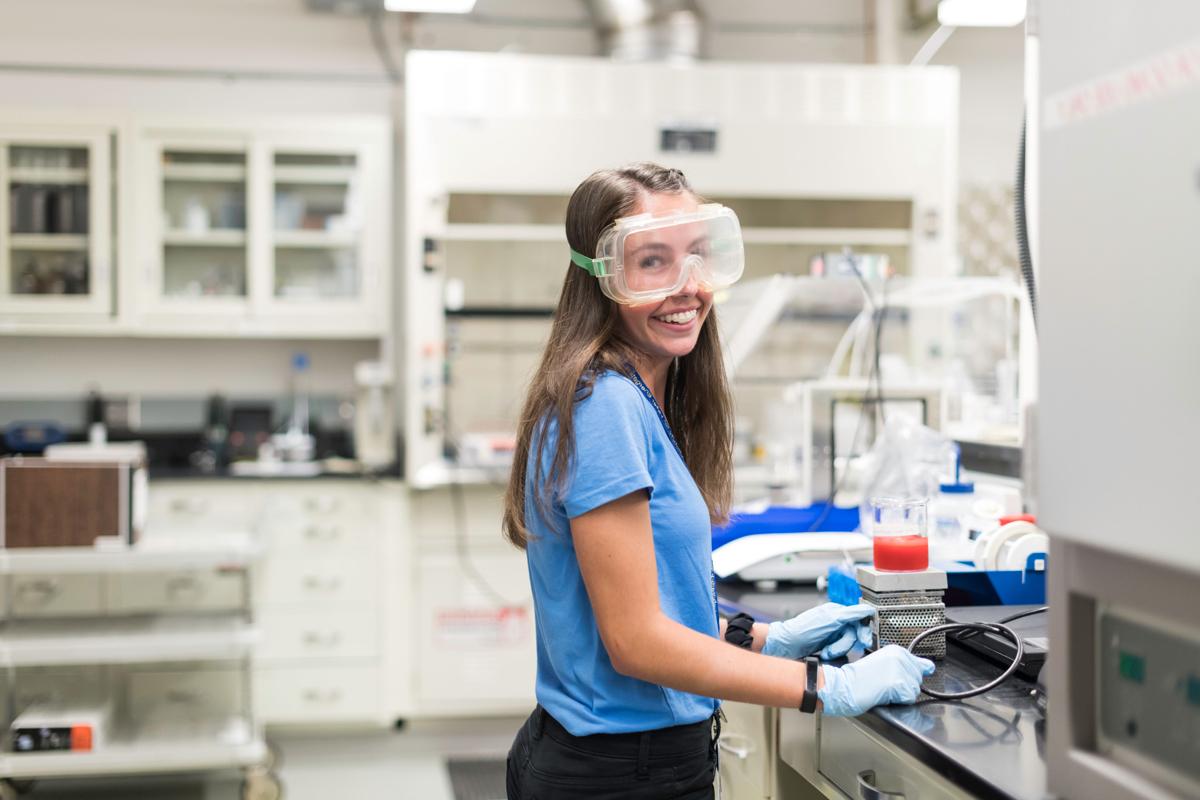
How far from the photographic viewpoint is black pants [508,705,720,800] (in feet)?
3.90

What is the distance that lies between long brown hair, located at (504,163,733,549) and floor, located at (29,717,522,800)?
6.69 feet

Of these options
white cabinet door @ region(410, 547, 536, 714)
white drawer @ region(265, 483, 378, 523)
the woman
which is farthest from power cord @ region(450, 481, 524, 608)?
the woman

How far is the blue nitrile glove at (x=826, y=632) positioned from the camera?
133cm

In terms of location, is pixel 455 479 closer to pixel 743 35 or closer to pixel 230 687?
pixel 230 687

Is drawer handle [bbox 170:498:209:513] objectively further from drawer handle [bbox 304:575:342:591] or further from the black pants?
the black pants

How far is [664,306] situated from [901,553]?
17.1 inches

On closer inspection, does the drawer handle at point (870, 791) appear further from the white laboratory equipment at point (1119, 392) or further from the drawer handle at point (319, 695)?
the drawer handle at point (319, 695)

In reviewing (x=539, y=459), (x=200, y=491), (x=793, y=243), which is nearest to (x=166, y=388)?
→ (x=200, y=491)

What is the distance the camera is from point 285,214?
3.89 m

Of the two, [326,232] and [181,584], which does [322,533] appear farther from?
[326,232]

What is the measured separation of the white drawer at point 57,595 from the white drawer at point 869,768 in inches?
107

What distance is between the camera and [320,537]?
354cm

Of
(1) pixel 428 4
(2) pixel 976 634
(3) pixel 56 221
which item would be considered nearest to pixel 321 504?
(3) pixel 56 221

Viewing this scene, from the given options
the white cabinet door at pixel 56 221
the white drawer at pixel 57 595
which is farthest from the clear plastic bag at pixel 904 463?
the white cabinet door at pixel 56 221
